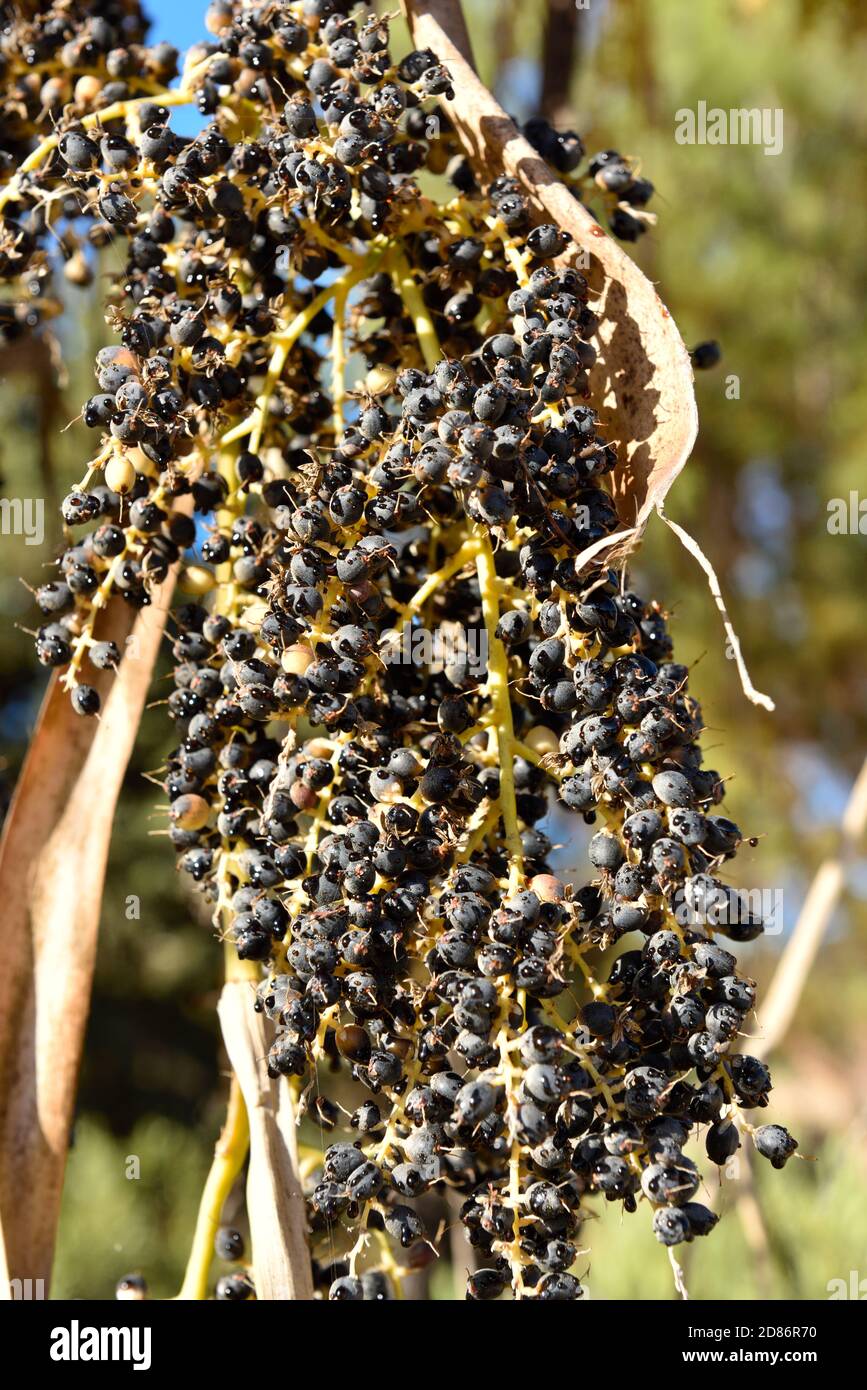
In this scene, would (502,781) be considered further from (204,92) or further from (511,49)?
(511,49)

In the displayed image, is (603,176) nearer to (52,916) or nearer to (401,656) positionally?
(401,656)

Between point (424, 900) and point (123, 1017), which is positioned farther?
point (123, 1017)

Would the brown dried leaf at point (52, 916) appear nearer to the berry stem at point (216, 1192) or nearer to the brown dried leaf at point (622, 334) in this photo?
the berry stem at point (216, 1192)

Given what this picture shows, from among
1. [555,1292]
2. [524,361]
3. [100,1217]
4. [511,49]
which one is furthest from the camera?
[100,1217]

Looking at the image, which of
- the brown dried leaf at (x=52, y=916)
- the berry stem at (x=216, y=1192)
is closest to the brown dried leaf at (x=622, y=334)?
the brown dried leaf at (x=52, y=916)

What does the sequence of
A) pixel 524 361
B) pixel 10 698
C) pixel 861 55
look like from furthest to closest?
1. pixel 861 55
2. pixel 10 698
3. pixel 524 361

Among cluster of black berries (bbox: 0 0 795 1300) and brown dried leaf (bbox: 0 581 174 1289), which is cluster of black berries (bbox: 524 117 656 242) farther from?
brown dried leaf (bbox: 0 581 174 1289)

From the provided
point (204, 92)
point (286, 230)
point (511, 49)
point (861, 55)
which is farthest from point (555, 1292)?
point (861, 55)
